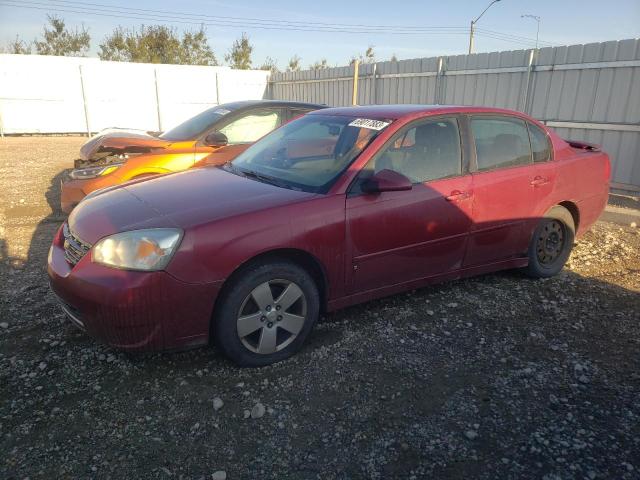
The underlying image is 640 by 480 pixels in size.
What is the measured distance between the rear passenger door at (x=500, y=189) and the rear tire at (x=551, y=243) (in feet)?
0.65

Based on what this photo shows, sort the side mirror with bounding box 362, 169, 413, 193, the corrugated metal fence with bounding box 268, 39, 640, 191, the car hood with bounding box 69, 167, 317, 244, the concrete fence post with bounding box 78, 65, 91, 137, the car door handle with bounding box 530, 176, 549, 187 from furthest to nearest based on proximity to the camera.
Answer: the concrete fence post with bounding box 78, 65, 91, 137
the corrugated metal fence with bounding box 268, 39, 640, 191
the car door handle with bounding box 530, 176, 549, 187
the side mirror with bounding box 362, 169, 413, 193
the car hood with bounding box 69, 167, 317, 244

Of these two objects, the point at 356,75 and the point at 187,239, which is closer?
the point at 187,239

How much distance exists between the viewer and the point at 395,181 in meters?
3.20

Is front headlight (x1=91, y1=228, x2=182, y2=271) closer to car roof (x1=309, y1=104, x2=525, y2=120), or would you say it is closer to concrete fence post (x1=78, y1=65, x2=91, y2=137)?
car roof (x1=309, y1=104, x2=525, y2=120)

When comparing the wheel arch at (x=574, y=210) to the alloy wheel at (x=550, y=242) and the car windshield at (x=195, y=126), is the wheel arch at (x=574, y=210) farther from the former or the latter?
the car windshield at (x=195, y=126)

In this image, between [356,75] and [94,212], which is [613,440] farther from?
[356,75]

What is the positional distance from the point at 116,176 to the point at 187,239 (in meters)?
3.46

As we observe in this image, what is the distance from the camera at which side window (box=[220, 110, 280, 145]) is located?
20.5ft

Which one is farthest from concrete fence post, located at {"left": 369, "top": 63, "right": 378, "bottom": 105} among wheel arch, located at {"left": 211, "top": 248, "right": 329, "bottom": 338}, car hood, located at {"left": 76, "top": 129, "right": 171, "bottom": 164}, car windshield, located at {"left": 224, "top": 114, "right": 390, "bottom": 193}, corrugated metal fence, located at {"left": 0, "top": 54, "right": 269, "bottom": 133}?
wheel arch, located at {"left": 211, "top": 248, "right": 329, "bottom": 338}

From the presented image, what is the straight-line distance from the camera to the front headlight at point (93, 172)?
224 inches

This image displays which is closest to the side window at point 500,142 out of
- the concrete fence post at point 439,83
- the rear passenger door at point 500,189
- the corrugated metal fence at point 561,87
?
the rear passenger door at point 500,189

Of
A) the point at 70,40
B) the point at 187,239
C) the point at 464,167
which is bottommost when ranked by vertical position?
the point at 187,239

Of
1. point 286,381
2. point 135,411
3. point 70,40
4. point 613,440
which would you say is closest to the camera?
point 613,440

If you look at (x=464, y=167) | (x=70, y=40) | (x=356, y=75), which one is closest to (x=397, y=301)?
(x=464, y=167)
